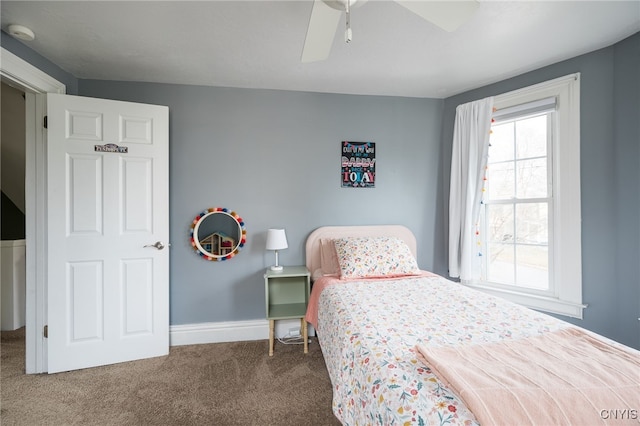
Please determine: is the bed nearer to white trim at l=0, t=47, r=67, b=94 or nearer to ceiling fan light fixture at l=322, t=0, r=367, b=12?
ceiling fan light fixture at l=322, t=0, r=367, b=12

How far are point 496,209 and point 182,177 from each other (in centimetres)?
302

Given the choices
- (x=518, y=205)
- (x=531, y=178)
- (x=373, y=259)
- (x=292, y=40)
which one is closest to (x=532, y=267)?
(x=518, y=205)

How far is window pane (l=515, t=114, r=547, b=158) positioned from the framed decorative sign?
1.31m

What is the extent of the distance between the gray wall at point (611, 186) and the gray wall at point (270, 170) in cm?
117

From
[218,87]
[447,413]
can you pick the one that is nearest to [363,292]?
[447,413]

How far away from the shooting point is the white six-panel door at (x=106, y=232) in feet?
6.79

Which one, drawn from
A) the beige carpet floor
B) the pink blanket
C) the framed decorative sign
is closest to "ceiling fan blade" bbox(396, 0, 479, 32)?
the pink blanket

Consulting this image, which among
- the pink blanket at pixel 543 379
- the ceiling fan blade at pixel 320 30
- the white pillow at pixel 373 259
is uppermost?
the ceiling fan blade at pixel 320 30

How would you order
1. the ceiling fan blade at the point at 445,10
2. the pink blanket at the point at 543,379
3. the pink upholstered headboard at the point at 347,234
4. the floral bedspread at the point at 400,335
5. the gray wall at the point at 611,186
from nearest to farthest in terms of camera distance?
1. the pink blanket at the point at 543,379
2. the floral bedspread at the point at 400,335
3. the ceiling fan blade at the point at 445,10
4. the gray wall at the point at 611,186
5. the pink upholstered headboard at the point at 347,234

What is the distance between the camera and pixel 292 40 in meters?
1.90

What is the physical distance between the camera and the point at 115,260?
2.20m

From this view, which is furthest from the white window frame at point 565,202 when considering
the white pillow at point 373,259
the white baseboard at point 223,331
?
the white baseboard at point 223,331

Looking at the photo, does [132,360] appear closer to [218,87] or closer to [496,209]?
[218,87]

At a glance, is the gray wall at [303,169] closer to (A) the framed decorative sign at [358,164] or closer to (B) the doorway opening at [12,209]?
(A) the framed decorative sign at [358,164]
